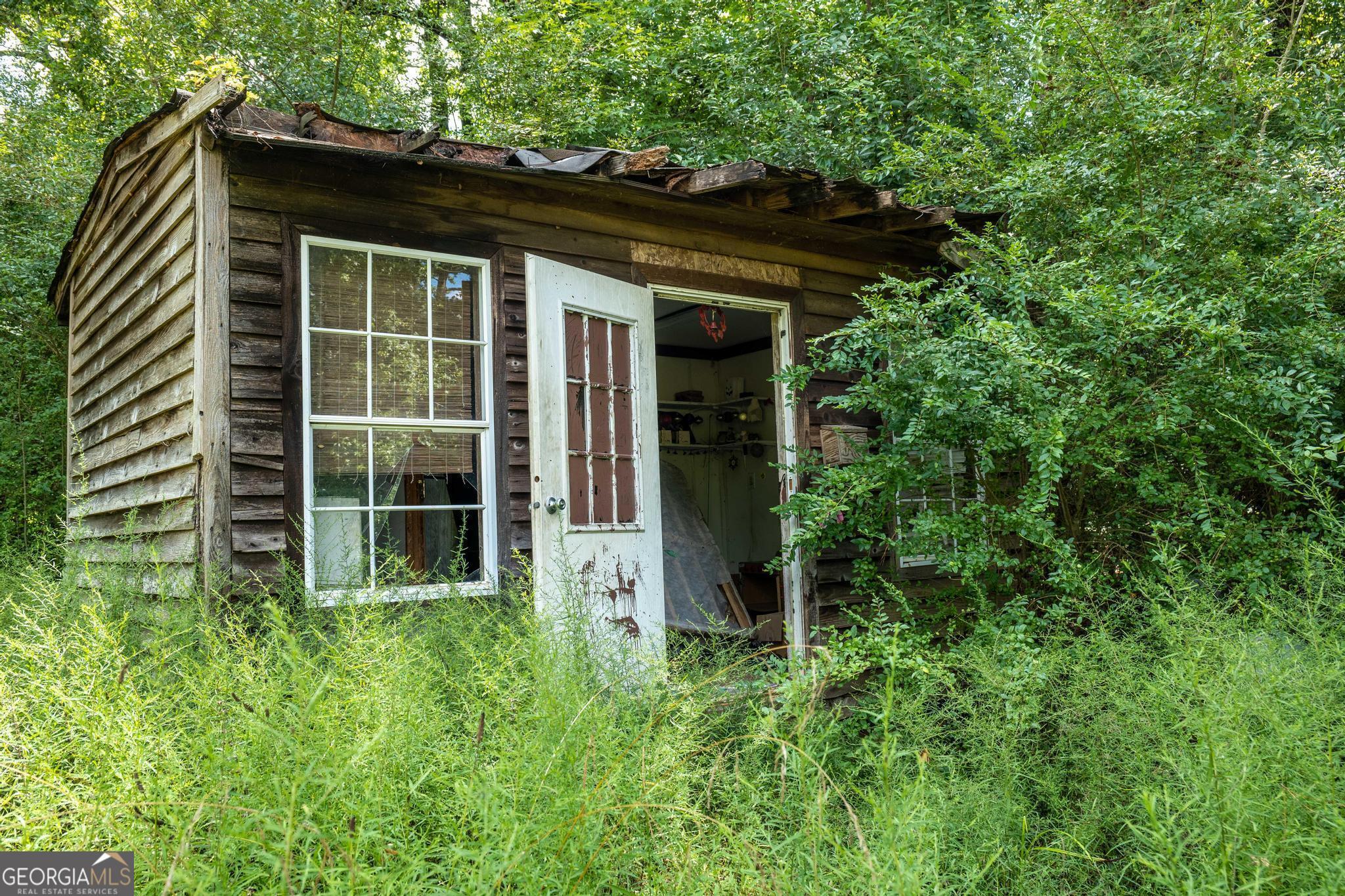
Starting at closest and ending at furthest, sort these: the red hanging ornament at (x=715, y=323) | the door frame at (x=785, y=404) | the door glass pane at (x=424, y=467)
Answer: the door glass pane at (x=424, y=467)
the door frame at (x=785, y=404)
the red hanging ornament at (x=715, y=323)

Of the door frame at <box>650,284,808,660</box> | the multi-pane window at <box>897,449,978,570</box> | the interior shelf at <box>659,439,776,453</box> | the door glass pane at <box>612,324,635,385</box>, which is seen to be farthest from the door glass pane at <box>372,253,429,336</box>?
the interior shelf at <box>659,439,776,453</box>

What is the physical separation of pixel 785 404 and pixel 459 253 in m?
2.22

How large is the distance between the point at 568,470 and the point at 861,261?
284 cm

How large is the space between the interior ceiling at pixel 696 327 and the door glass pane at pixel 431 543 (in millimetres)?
3846

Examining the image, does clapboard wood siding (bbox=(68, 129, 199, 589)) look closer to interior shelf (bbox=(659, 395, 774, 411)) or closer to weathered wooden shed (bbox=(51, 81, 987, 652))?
weathered wooden shed (bbox=(51, 81, 987, 652))

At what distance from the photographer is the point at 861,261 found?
19.3 ft

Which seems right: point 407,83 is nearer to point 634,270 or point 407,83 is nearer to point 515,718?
point 634,270

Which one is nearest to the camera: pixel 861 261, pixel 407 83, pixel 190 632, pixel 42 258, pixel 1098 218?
pixel 190 632

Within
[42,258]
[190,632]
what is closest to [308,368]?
[190,632]

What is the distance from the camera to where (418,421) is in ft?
13.3

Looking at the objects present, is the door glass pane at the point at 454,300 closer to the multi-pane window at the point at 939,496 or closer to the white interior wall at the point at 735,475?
the multi-pane window at the point at 939,496

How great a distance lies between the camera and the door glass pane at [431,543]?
3904mm
